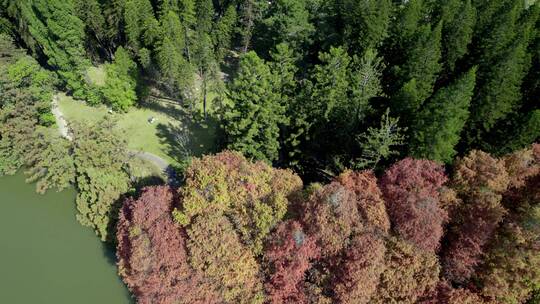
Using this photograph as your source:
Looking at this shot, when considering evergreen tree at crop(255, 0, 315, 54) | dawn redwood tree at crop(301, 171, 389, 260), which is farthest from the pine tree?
evergreen tree at crop(255, 0, 315, 54)

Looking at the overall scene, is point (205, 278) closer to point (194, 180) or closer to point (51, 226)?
point (194, 180)

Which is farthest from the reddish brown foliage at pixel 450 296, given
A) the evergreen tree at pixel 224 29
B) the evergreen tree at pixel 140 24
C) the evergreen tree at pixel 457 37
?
the evergreen tree at pixel 224 29

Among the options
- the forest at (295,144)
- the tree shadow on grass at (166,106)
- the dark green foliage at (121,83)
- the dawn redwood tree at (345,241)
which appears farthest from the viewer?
the tree shadow on grass at (166,106)

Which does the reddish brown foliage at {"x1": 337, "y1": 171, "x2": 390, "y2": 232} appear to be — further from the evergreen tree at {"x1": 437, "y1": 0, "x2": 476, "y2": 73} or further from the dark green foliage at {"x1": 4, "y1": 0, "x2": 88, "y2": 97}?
the dark green foliage at {"x1": 4, "y1": 0, "x2": 88, "y2": 97}

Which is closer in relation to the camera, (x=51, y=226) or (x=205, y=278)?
(x=205, y=278)

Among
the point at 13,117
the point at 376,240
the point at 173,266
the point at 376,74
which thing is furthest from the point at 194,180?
the point at 13,117

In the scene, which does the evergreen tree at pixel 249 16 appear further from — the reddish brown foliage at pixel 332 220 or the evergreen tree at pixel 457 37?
the reddish brown foliage at pixel 332 220

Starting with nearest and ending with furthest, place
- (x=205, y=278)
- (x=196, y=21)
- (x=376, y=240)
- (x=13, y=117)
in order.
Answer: (x=376, y=240), (x=205, y=278), (x=13, y=117), (x=196, y=21)
